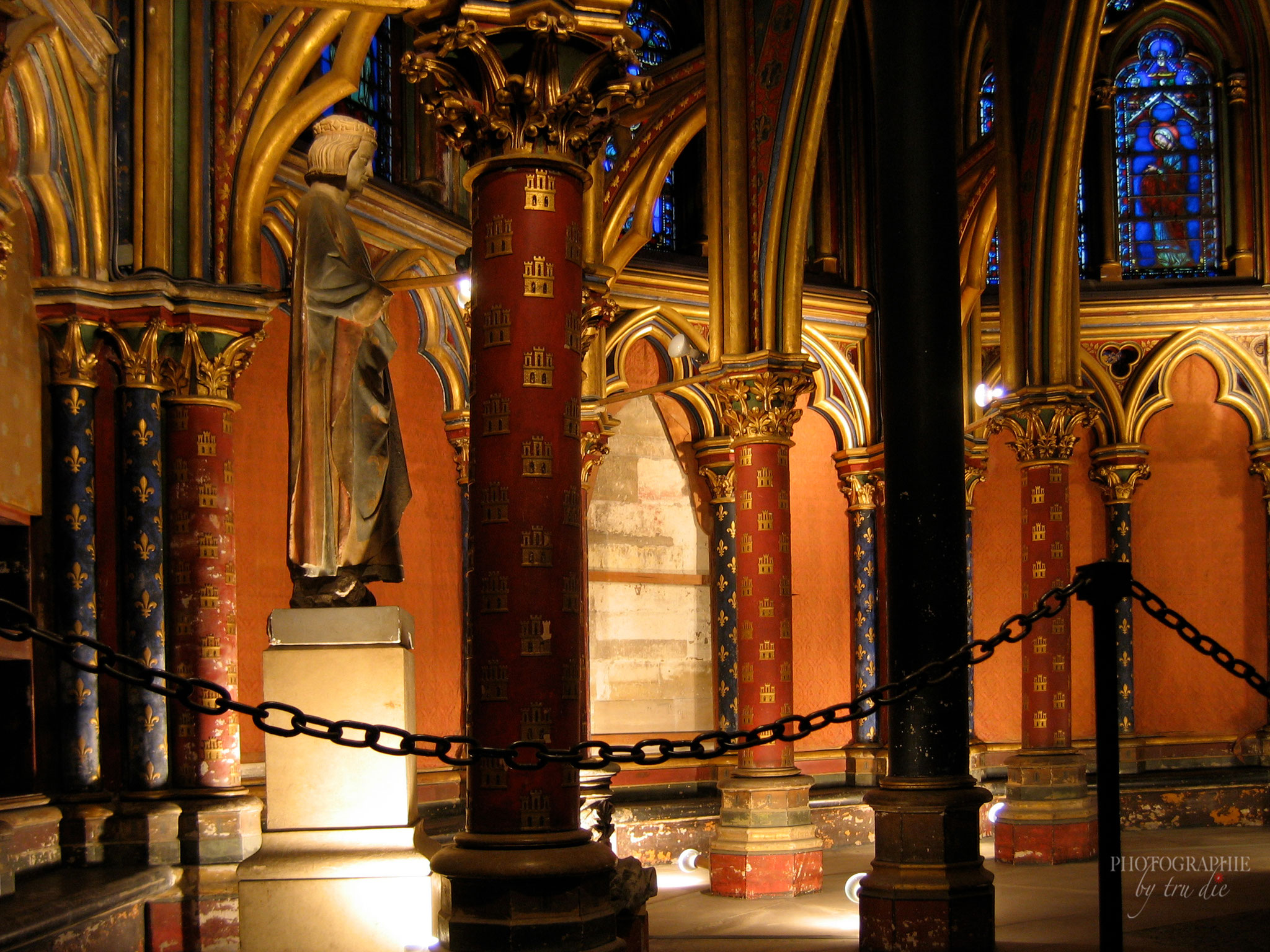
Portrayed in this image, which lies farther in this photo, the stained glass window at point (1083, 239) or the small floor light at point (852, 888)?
the stained glass window at point (1083, 239)

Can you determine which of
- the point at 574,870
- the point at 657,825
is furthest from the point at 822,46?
the point at 574,870

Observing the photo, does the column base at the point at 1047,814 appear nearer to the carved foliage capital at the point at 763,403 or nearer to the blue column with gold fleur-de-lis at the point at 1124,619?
the carved foliage capital at the point at 763,403

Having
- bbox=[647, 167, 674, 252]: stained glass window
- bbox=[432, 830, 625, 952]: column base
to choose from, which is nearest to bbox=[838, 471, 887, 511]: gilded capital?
bbox=[647, 167, 674, 252]: stained glass window

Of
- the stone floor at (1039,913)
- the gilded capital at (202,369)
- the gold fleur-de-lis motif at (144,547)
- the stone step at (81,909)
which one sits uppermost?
the gilded capital at (202,369)

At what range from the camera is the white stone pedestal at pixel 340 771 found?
21.1 ft

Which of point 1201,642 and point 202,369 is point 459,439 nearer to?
point 202,369

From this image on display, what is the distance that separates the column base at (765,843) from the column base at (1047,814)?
2.09 metres

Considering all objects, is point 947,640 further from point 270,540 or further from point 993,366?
point 993,366

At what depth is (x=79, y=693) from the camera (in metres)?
8.61

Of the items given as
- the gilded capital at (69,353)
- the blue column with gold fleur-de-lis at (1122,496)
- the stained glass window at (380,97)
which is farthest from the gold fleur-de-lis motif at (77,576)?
the blue column with gold fleur-de-lis at (1122,496)

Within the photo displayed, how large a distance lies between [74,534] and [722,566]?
8.00 metres

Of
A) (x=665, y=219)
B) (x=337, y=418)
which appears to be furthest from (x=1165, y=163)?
(x=337, y=418)

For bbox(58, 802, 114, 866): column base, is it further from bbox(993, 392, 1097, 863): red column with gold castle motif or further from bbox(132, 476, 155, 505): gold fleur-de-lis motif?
bbox(993, 392, 1097, 863): red column with gold castle motif

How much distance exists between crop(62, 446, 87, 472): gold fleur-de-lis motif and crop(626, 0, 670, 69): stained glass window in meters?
9.59
